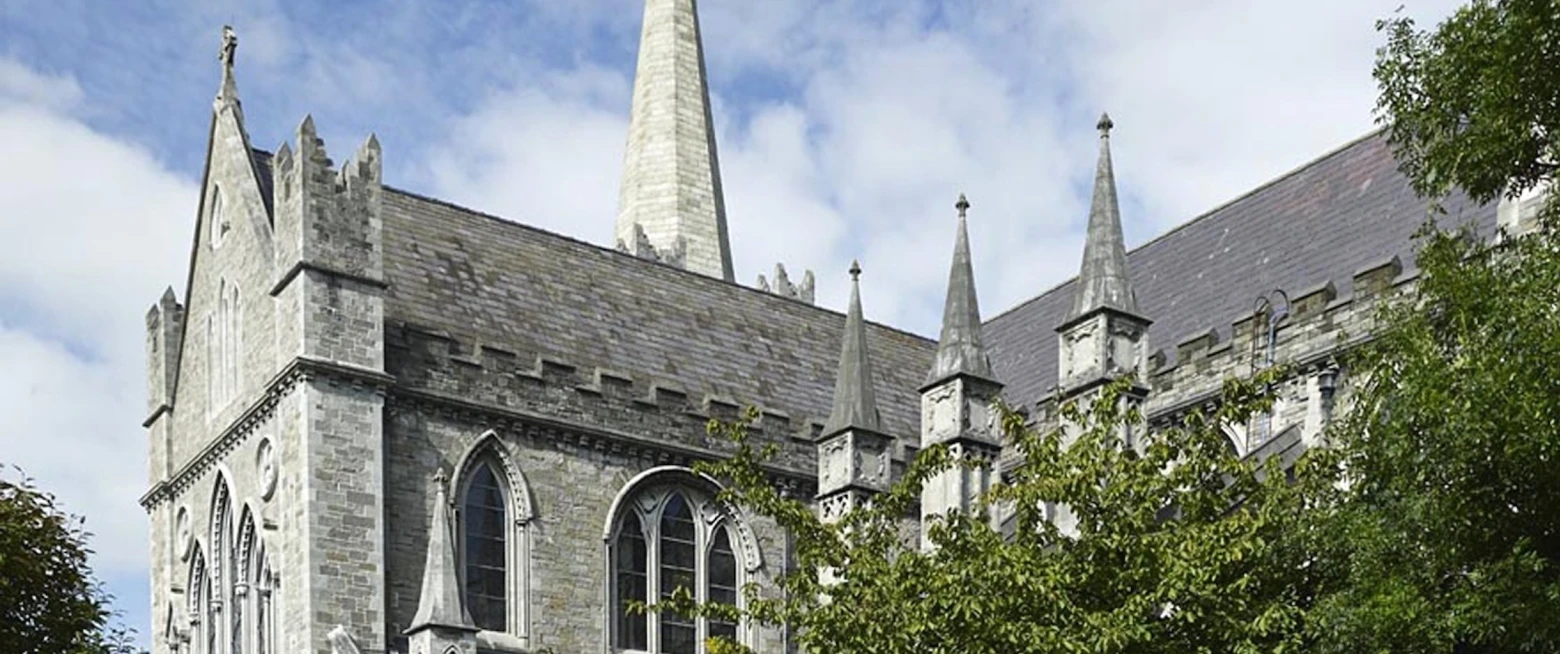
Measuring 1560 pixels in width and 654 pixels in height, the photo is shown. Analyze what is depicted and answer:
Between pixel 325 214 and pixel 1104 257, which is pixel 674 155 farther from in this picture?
pixel 1104 257

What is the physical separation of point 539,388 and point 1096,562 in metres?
12.1

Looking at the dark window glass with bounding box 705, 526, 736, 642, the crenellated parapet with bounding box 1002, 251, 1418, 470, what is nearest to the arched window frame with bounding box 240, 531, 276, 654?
the dark window glass with bounding box 705, 526, 736, 642

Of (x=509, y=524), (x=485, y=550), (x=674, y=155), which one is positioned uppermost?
(x=674, y=155)

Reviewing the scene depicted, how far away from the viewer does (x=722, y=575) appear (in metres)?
33.8

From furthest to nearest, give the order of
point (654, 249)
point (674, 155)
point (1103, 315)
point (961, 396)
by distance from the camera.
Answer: point (674, 155)
point (654, 249)
point (961, 396)
point (1103, 315)

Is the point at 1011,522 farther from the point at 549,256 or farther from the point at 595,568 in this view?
the point at 549,256

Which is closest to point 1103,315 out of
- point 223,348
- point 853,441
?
point 853,441

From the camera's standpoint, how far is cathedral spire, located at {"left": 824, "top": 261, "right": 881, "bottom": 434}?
1232 inches

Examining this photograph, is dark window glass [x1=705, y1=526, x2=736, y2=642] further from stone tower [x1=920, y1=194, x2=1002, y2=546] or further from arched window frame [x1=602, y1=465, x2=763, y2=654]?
stone tower [x1=920, y1=194, x2=1002, y2=546]

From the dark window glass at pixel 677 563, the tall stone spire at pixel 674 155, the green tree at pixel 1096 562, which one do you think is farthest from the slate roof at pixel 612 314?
the green tree at pixel 1096 562

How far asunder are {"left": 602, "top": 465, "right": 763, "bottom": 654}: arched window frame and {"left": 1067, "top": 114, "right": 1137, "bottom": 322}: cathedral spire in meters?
7.08

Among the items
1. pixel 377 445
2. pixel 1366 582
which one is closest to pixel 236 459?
pixel 377 445

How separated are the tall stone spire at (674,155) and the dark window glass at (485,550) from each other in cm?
1387

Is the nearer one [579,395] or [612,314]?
[579,395]
